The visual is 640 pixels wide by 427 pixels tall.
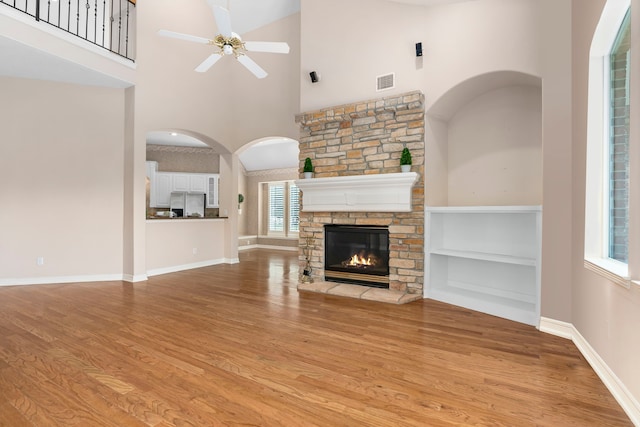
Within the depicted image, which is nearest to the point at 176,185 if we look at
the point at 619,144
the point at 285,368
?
the point at 285,368

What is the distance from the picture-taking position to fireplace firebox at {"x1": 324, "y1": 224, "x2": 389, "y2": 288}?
4.91 m

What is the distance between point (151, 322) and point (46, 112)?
168 inches

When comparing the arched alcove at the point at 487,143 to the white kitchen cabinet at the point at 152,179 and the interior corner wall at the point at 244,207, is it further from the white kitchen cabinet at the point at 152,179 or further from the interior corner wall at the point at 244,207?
the white kitchen cabinet at the point at 152,179

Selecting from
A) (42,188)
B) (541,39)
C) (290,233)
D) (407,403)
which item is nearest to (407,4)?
(541,39)

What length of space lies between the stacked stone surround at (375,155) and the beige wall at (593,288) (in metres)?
1.73

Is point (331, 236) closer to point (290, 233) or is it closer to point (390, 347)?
point (390, 347)

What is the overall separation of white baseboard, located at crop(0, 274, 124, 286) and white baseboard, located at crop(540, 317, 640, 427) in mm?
6205

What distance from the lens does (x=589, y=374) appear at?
245 centimetres

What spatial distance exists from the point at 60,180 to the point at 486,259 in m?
6.43

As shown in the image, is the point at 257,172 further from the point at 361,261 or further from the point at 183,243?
the point at 361,261

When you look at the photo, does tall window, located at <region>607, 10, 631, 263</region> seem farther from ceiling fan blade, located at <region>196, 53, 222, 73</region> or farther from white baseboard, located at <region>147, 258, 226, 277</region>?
white baseboard, located at <region>147, 258, 226, 277</region>

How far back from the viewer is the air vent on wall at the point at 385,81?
4652 millimetres

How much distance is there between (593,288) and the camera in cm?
260

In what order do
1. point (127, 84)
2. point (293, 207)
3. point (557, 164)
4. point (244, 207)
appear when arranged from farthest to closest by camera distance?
point (244, 207), point (293, 207), point (127, 84), point (557, 164)
